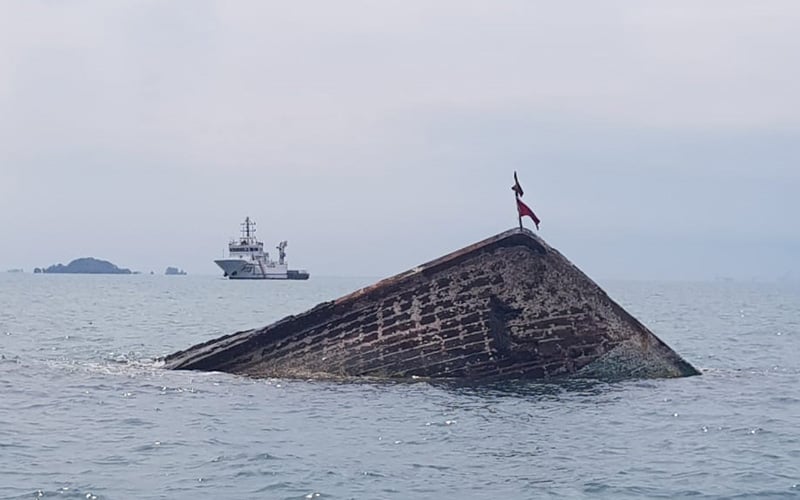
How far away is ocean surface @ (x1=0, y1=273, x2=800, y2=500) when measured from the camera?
11.5 meters

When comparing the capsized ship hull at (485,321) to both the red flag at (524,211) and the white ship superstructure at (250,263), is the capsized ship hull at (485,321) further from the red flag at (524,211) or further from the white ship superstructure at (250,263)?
the white ship superstructure at (250,263)

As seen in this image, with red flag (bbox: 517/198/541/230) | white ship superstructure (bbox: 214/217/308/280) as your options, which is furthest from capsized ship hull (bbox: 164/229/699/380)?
white ship superstructure (bbox: 214/217/308/280)

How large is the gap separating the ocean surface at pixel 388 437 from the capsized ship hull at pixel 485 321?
571mm

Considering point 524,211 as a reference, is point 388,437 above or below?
below

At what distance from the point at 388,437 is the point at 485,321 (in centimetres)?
474

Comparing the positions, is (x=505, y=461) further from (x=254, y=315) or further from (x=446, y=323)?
(x=254, y=315)

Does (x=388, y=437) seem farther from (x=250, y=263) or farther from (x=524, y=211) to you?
(x=250, y=263)

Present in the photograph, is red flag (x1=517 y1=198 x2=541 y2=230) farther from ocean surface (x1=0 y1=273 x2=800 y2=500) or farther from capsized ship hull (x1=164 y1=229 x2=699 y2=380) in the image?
ocean surface (x1=0 y1=273 x2=800 y2=500)

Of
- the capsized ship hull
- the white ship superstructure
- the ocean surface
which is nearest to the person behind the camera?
the ocean surface

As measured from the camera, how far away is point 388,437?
14.0m

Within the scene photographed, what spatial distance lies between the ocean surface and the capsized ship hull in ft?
1.87

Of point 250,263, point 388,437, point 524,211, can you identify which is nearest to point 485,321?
point 524,211

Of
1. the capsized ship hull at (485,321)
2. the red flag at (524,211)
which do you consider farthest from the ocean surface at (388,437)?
the red flag at (524,211)

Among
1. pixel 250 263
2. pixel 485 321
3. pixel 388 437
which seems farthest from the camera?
pixel 250 263
